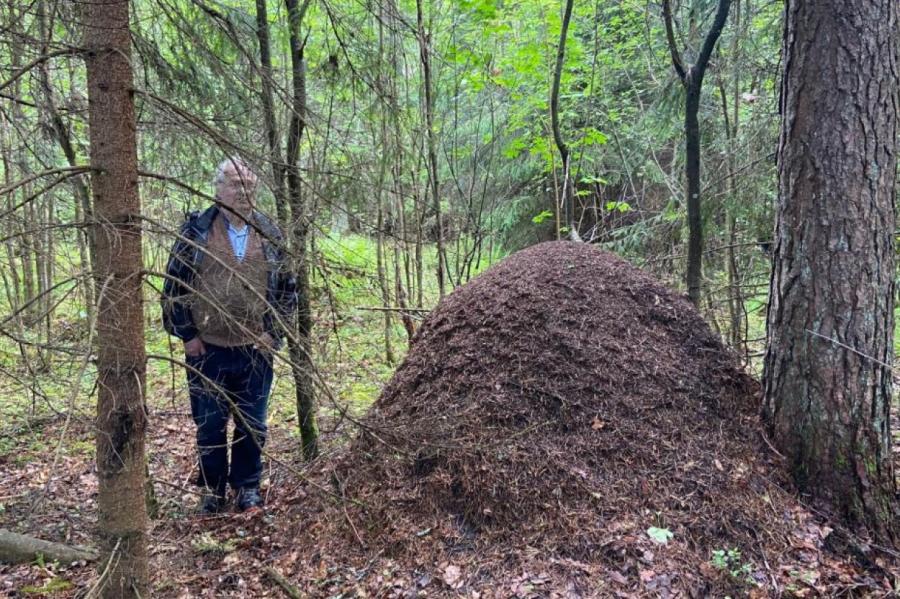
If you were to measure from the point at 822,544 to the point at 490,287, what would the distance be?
242 centimetres

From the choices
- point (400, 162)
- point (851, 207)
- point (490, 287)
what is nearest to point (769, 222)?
point (851, 207)

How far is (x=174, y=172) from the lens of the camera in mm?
3225

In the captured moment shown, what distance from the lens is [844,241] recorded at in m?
2.92

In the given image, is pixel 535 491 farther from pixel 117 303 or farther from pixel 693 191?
pixel 693 191

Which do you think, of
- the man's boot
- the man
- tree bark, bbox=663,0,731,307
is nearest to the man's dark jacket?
the man

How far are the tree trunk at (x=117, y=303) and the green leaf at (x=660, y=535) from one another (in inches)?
90.8

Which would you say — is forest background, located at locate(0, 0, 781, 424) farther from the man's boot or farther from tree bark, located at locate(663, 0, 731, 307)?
the man's boot

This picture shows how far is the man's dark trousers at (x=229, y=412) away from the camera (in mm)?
3441

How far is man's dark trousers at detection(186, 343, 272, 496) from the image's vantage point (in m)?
3.44

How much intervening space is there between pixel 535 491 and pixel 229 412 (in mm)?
1919

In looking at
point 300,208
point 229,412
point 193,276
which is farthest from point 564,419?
point 193,276

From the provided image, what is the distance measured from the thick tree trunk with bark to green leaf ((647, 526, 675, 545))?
920mm

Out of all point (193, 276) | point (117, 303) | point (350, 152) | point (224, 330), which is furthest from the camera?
point (224, 330)

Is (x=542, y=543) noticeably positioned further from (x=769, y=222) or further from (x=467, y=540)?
(x=769, y=222)
